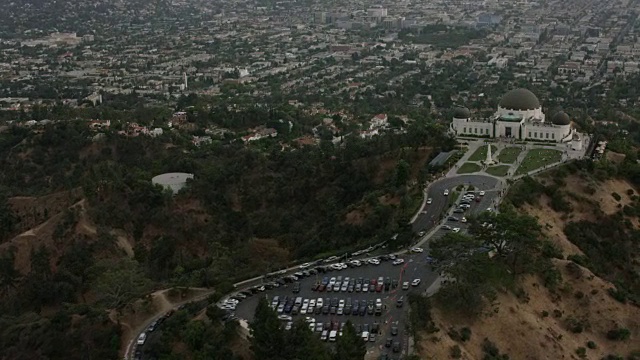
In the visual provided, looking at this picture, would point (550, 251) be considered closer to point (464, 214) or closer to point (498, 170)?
point (464, 214)

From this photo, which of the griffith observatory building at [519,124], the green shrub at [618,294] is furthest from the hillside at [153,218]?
the green shrub at [618,294]

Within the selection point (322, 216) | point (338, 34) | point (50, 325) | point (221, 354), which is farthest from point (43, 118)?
point (338, 34)

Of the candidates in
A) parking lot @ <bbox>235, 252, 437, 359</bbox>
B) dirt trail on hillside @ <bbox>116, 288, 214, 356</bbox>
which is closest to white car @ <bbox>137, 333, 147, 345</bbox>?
dirt trail on hillside @ <bbox>116, 288, 214, 356</bbox>

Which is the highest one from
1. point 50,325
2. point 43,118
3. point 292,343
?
point 292,343

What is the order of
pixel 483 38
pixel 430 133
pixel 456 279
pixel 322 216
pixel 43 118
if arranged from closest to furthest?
pixel 456 279 < pixel 322 216 < pixel 430 133 < pixel 43 118 < pixel 483 38

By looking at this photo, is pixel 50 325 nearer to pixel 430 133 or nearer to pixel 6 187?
pixel 6 187

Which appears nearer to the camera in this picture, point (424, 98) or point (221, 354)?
point (221, 354)
